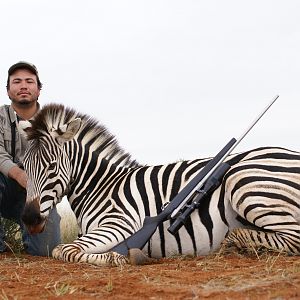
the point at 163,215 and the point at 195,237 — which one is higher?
the point at 163,215

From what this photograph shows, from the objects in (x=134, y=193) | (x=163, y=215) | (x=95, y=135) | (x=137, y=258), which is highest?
(x=95, y=135)

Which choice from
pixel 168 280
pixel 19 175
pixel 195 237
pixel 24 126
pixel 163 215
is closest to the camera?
pixel 168 280

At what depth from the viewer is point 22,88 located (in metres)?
6.55

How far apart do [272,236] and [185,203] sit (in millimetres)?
752

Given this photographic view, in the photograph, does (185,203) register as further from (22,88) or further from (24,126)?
(22,88)

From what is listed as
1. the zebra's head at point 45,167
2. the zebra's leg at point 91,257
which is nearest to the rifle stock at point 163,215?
the zebra's leg at point 91,257

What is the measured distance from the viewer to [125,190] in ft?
17.9

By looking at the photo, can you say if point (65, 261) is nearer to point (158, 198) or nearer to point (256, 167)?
point (158, 198)

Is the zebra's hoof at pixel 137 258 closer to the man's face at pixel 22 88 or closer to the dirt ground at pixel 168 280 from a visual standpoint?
the dirt ground at pixel 168 280

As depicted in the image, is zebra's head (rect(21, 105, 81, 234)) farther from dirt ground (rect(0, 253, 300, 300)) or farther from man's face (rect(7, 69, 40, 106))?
man's face (rect(7, 69, 40, 106))

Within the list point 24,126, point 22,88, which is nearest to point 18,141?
point 22,88

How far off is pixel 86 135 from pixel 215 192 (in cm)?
147

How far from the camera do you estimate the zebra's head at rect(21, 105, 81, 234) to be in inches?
206

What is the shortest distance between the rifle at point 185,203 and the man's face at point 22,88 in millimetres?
2331
